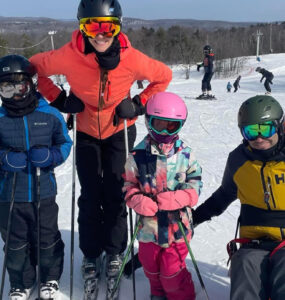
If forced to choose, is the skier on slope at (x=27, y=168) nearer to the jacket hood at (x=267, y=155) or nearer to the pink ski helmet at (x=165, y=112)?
the pink ski helmet at (x=165, y=112)

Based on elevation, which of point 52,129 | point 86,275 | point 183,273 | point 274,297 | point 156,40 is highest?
point 156,40

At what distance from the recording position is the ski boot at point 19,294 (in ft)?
8.36

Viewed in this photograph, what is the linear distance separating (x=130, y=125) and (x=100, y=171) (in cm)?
43

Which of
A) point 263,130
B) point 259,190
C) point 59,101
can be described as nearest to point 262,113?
point 263,130

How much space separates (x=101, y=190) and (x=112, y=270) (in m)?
0.64

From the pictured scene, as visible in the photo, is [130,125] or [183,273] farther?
[130,125]

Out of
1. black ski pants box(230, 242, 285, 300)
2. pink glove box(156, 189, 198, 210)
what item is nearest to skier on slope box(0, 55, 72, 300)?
pink glove box(156, 189, 198, 210)

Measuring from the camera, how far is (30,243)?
2.64 m

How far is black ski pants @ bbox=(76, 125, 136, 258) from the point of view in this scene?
105 inches

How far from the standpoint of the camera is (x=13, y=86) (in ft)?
7.56

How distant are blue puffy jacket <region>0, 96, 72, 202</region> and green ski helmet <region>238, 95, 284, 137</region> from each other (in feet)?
4.05

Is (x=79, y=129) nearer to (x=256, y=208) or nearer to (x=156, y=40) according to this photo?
(x=256, y=208)

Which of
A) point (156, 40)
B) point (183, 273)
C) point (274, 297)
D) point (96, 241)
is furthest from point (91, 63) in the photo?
point (156, 40)

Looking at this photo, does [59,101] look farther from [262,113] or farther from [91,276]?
[262,113]
